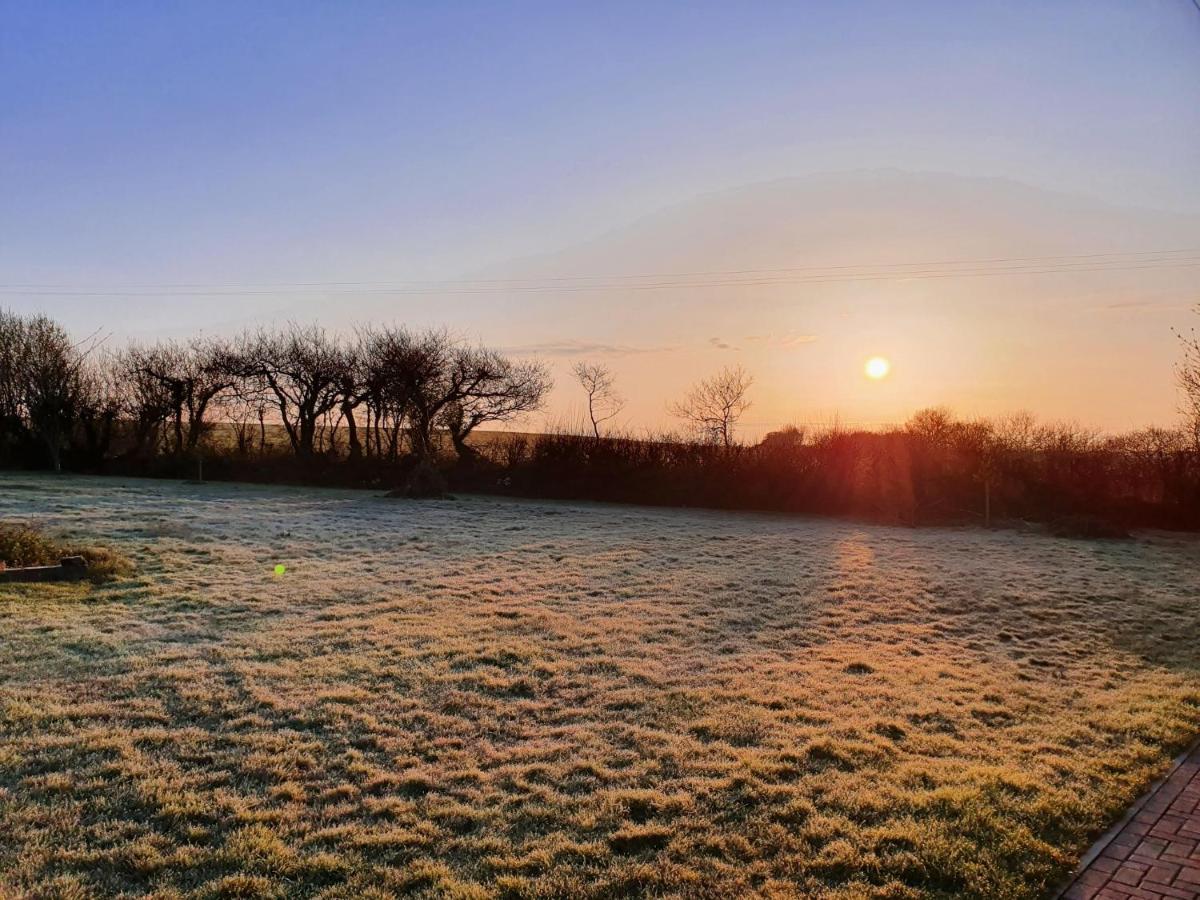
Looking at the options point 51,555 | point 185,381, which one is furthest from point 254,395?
point 51,555

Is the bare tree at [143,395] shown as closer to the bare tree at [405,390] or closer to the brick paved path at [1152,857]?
the bare tree at [405,390]

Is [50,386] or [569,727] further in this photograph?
[50,386]

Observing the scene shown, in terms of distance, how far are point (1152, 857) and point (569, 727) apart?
3.38 m

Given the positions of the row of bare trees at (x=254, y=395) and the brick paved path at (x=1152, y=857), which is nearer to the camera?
the brick paved path at (x=1152, y=857)

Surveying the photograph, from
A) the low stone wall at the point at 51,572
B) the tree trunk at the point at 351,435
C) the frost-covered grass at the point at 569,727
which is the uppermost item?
the tree trunk at the point at 351,435

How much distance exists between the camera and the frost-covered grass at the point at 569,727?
3520 mm

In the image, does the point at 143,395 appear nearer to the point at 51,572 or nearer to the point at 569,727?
the point at 51,572

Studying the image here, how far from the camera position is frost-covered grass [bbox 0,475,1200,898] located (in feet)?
11.5

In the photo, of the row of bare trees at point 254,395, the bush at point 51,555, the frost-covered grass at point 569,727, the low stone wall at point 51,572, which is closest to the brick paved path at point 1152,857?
the frost-covered grass at point 569,727

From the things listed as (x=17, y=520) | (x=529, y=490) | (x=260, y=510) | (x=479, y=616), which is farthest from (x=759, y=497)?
(x=17, y=520)

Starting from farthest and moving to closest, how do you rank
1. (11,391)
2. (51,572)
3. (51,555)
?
1. (11,391)
2. (51,555)
3. (51,572)

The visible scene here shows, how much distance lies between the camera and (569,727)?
5.34 m

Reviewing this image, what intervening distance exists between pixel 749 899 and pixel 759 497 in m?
20.4

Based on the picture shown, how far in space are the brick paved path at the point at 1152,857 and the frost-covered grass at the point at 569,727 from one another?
0.13 m
